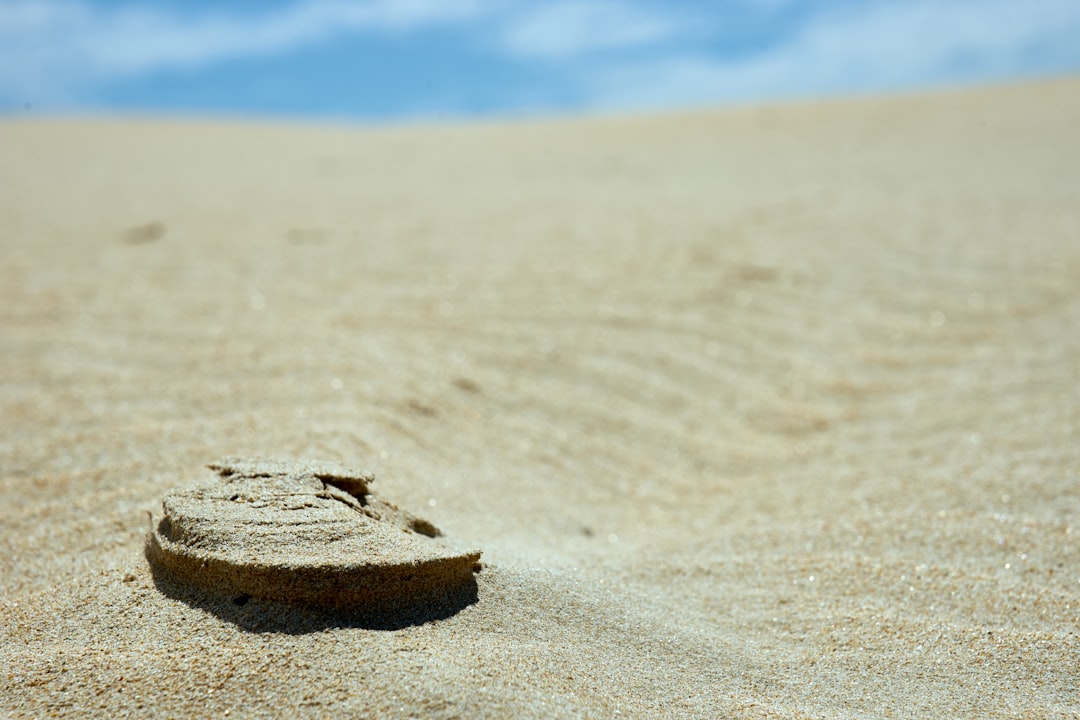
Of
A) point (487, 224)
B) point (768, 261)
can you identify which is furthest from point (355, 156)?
point (768, 261)

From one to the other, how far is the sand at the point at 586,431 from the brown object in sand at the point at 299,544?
6 cm

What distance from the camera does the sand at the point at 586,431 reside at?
1666 millimetres

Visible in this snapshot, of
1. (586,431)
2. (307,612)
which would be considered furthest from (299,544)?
(586,431)

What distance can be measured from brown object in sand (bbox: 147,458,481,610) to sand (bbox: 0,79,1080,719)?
0.19 feet

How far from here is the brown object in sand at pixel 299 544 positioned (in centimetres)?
169

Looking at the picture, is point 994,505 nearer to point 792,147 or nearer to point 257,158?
point 792,147

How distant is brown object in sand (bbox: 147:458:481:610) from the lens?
169 cm

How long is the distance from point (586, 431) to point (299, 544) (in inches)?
64.2

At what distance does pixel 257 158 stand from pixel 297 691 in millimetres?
8593

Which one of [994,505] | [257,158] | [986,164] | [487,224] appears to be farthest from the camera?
[257,158]

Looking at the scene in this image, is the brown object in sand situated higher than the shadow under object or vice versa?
the brown object in sand

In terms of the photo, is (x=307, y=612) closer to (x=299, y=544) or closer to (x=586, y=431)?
(x=299, y=544)

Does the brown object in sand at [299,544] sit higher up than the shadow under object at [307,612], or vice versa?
the brown object in sand at [299,544]

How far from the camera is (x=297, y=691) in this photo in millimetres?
1526
